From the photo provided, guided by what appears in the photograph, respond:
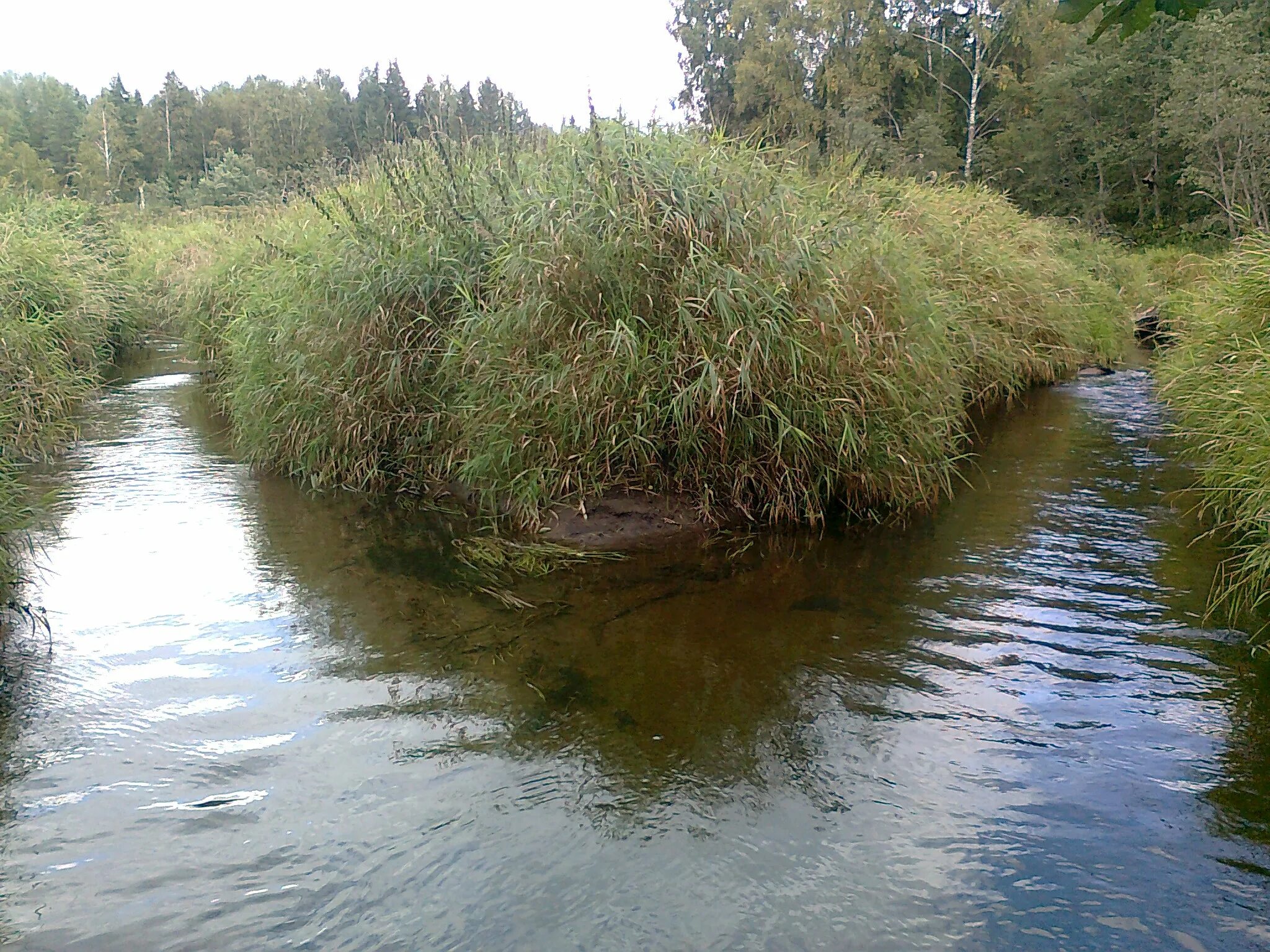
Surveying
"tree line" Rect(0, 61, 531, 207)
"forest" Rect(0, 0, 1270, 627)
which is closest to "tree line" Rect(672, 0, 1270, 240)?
"tree line" Rect(0, 61, 531, 207)

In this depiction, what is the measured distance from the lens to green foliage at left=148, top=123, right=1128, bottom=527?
589cm

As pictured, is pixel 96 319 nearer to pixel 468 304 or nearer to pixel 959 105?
pixel 468 304

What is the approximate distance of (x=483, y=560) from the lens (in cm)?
572

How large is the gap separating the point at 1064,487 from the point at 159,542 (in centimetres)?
623

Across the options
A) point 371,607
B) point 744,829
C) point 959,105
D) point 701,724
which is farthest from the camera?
point 959,105

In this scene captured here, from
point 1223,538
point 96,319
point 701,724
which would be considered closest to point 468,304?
point 701,724

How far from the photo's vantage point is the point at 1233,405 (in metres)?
6.21

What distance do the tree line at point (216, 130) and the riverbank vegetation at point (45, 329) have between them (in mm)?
2148

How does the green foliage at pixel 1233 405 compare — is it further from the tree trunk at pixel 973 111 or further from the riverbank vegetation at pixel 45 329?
the tree trunk at pixel 973 111

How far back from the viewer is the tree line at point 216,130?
336 inches

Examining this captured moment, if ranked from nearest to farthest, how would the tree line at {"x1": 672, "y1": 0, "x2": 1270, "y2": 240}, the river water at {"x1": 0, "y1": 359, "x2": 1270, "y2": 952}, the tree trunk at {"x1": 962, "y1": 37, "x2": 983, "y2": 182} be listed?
1. the river water at {"x1": 0, "y1": 359, "x2": 1270, "y2": 952}
2. the tree line at {"x1": 672, "y1": 0, "x2": 1270, "y2": 240}
3. the tree trunk at {"x1": 962, "y1": 37, "x2": 983, "y2": 182}

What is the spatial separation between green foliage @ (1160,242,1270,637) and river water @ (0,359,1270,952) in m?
0.35

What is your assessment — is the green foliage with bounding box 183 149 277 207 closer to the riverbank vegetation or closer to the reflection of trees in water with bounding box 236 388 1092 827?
the riverbank vegetation

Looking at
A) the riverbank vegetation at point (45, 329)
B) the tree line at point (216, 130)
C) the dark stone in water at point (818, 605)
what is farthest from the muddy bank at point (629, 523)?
the tree line at point (216, 130)
